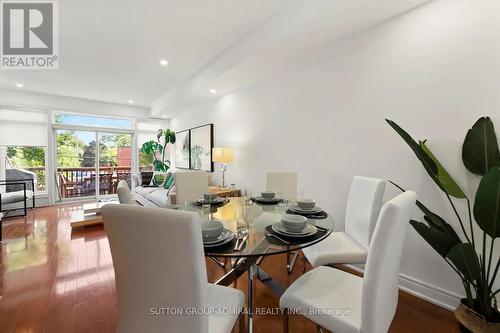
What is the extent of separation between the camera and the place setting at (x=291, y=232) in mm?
1284

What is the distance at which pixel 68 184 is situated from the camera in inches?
225

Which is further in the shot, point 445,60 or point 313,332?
point 445,60

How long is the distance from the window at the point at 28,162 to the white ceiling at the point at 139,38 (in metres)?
1.38

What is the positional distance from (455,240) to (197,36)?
10.4 feet

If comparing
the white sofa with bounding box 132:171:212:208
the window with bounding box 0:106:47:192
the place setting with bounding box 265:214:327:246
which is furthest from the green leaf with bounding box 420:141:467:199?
the window with bounding box 0:106:47:192

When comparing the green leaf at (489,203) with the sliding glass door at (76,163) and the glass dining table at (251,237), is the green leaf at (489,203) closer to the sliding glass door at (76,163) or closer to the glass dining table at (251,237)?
the glass dining table at (251,237)

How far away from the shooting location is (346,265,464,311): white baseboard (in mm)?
1718

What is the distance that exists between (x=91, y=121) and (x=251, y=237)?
6.45m

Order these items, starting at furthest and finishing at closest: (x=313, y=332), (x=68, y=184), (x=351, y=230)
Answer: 1. (x=68, y=184)
2. (x=351, y=230)
3. (x=313, y=332)

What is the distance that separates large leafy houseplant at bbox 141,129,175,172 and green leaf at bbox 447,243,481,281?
6306 millimetres

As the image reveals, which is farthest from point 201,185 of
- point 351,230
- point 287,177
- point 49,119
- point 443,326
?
point 49,119

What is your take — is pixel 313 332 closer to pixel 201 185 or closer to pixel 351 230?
pixel 351 230

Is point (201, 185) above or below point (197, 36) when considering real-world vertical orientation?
below

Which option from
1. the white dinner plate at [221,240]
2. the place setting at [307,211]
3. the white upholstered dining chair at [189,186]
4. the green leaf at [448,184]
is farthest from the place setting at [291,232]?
the white upholstered dining chair at [189,186]
